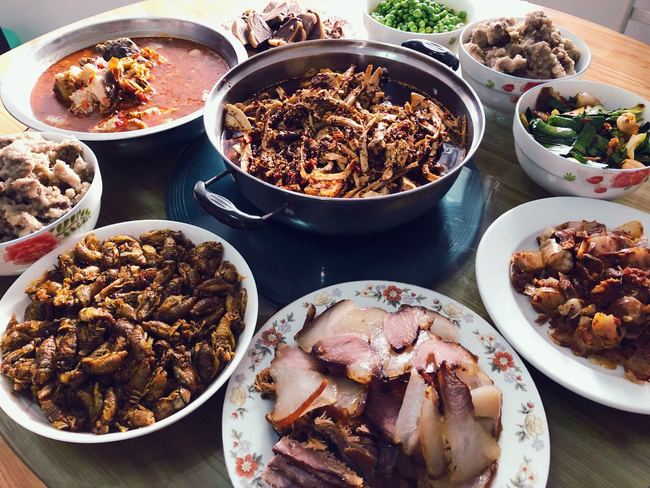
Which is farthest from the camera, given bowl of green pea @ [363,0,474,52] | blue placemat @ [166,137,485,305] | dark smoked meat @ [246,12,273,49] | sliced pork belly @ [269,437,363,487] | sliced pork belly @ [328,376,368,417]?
dark smoked meat @ [246,12,273,49]

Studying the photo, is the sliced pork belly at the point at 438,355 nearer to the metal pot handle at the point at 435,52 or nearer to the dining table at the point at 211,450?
the dining table at the point at 211,450

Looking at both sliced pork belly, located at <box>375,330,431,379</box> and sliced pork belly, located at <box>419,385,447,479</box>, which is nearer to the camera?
sliced pork belly, located at <box>419,385,447,479</box>

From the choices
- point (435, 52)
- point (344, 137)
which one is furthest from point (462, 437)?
point (435, 52)

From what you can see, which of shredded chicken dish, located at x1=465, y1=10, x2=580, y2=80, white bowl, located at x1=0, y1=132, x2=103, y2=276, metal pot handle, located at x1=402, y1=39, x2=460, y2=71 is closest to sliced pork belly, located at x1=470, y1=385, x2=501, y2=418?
white bowl, located at x1=0, y1=132, x2=103, y2=276

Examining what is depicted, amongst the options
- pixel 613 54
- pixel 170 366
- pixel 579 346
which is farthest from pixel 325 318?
pixel 613 54

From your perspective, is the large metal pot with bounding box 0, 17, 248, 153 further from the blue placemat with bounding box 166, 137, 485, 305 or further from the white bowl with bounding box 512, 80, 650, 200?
the white bowl with bounding box 512, 80, 650, 200

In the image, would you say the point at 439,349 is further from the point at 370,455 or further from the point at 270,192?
the point at 270,192
